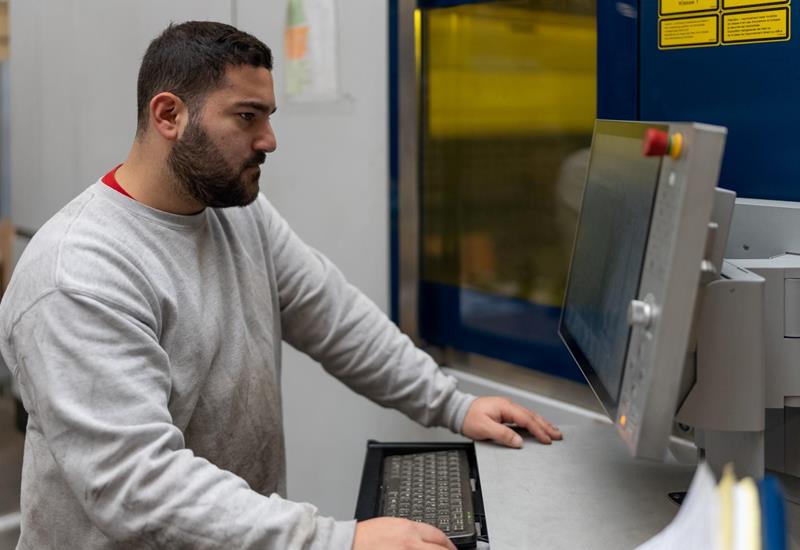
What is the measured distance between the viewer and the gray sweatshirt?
1122 millimetres

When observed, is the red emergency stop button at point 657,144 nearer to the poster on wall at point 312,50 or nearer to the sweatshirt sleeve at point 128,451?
the sweatshirt sleeve at point 128,451

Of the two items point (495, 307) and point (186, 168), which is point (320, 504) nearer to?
point (495, 307)

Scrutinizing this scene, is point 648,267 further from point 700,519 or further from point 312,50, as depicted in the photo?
point 312,50

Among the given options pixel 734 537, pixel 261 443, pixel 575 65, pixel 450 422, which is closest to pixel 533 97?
pixel 575 65

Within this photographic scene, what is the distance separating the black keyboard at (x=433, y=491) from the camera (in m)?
1.17

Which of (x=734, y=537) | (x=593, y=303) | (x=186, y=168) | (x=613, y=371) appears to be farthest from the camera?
(x=186, y=168)

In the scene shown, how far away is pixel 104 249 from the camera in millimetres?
1253

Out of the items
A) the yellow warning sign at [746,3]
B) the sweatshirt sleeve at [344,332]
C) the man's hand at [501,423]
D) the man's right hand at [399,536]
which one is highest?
the yellow warning sign at [746,3]

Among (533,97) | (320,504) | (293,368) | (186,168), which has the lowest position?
(320,504)

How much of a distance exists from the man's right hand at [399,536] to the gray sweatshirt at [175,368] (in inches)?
0.8

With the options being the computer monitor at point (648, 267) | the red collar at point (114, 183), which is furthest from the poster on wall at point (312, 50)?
the computer monitor at point (648, 267)

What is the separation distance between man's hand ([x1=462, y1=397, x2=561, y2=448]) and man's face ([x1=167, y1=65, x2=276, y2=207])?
1.58ft

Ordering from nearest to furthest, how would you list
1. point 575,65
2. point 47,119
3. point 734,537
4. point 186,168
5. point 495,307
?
1. point 734,537
2. point 186,168
3. point 575,65
4. point 495,307
5. point 47,119

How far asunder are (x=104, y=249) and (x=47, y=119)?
1272 millimetres
